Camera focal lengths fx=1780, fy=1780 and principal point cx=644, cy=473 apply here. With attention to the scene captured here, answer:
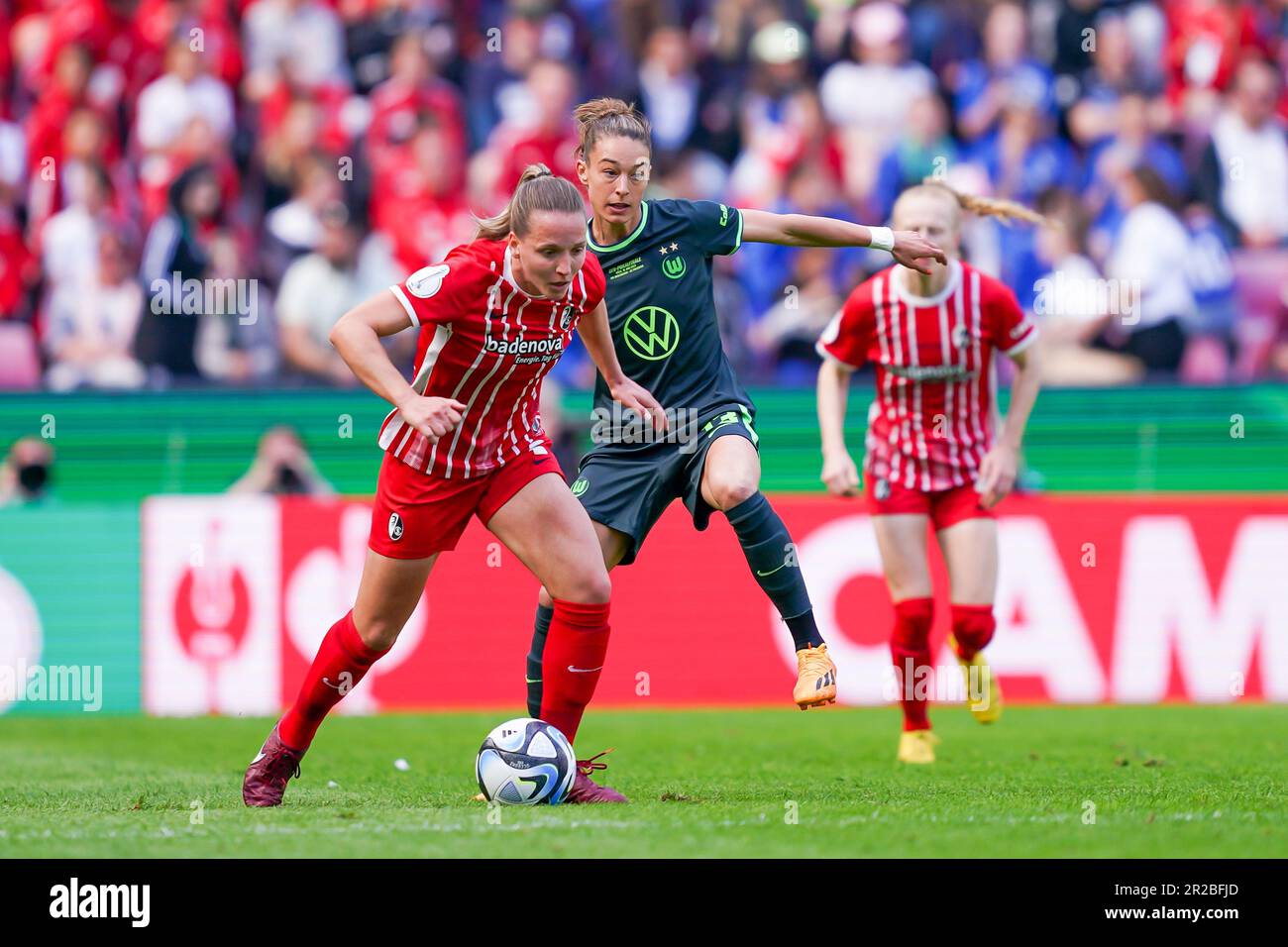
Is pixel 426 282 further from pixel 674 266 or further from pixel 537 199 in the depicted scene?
pixel 674 266

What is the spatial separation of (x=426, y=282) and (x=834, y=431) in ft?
9.34

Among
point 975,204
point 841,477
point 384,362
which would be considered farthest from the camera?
point 975,204

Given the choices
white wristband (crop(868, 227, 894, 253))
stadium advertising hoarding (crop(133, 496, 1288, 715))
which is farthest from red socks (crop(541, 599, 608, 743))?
stadium advertising hoarding (crop(133, 496, 1288, 715))

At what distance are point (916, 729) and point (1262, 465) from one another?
4766 mm

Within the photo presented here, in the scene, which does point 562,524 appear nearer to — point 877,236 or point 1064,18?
point 877,236

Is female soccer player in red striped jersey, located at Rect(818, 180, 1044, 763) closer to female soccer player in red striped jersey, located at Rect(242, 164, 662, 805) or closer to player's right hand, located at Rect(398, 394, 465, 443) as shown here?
female soccer player in red striped jersey, located at Rect(242, 164, 662, 805)

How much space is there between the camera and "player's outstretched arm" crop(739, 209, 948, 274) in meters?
6.38

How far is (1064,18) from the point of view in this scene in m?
14.2

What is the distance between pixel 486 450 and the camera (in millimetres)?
5984

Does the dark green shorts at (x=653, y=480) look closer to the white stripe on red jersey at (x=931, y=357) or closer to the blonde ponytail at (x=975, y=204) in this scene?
the white stripe on red jersey at (x=931, y=357)

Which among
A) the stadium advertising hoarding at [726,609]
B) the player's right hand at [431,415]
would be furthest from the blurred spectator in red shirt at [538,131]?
the player's right hand at [431,415]

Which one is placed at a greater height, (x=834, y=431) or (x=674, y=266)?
(x=674, y=266)

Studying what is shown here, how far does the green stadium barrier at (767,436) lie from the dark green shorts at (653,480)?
474cm

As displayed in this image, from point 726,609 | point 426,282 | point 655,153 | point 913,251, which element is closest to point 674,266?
point 913,251
